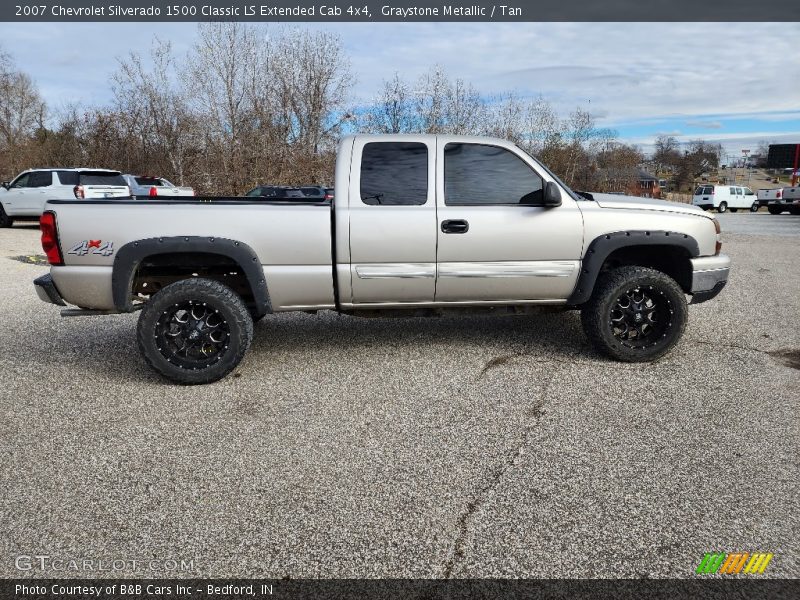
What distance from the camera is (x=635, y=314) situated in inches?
188

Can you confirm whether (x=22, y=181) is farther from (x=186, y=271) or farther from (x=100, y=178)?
(x=186, y=271)

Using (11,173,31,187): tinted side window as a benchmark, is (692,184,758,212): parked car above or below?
below

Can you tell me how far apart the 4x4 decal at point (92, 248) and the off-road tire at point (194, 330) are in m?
0.47

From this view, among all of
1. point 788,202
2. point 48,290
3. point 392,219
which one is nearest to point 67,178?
point 48,290

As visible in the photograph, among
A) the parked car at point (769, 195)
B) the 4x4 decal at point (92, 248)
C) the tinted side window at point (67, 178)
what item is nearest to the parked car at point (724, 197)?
the parked car at point (769, 195)

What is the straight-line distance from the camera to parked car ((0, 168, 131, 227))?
1656 centimetres

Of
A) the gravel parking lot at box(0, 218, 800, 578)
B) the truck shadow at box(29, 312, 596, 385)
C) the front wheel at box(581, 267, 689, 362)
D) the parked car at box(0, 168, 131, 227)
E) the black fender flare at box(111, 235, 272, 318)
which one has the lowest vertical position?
the gravel parking lot at box(0, 218, 800, 578)

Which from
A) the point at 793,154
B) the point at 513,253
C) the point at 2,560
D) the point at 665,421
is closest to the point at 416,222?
the point at 513,253

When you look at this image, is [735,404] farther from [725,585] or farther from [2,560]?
[2,560]

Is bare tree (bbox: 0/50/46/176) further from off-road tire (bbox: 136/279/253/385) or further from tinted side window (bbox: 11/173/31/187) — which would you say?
off-road tire (bbox: 136/279/253/385)

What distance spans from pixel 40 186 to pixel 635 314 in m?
18.3

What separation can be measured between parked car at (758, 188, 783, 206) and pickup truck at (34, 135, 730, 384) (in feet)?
111

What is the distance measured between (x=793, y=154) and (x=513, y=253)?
70.3 meters

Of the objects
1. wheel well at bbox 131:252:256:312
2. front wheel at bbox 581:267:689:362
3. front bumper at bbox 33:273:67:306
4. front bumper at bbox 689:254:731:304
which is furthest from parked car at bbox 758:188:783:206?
front bumper at bbox 33:273:67:306
